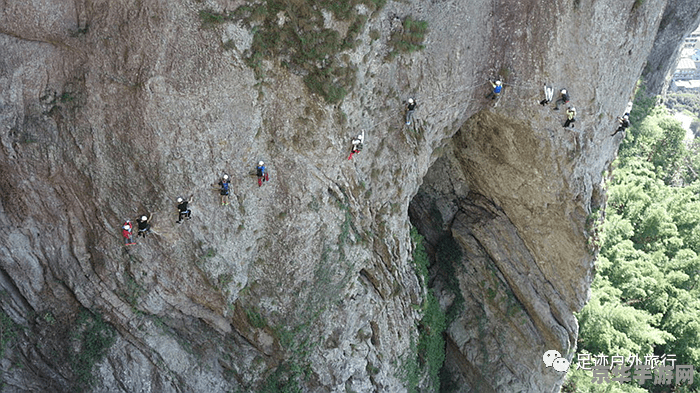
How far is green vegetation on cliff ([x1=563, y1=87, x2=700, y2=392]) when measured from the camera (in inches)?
1003

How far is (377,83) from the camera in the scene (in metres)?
15.0

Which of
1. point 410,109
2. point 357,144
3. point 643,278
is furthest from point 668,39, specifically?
point 357,144

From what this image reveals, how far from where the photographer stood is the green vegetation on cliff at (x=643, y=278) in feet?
83.6

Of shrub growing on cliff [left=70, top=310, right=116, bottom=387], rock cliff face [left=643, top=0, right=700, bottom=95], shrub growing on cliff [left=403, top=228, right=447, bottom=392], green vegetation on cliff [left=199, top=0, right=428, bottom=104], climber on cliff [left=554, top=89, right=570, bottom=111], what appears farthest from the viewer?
rock cliff face [left=643, top=0, right=700, bottom=95]

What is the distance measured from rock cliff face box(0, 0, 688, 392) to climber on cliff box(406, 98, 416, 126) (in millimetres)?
368

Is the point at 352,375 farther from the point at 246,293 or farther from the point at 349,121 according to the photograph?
the point at 349,121

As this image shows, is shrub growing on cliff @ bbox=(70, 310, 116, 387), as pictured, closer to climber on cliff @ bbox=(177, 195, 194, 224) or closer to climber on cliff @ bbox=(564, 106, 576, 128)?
climber on cliff @ bbox=(177, 195, 194, 224)

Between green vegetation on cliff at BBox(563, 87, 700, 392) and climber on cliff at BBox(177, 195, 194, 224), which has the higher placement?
green vegetation on cliff at BBox(563, 87, 700, 392)

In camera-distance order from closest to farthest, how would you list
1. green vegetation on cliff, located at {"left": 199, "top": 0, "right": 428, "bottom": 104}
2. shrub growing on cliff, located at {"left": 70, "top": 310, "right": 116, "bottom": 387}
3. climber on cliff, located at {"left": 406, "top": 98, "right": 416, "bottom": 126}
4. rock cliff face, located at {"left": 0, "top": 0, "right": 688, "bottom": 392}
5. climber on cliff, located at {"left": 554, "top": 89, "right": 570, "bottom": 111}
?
rock cliff face, located at {"left": 0, "top": 0, "right": 688, "bottom": 392}
green vegetation on cliff, located at {"left": 199, "top": 0, "right": 428, "bottom": 104}
shrub growing on cliff, located at {"left": 70, "top": 310, "right": 116, "bottom": 387}
climber on cliff, located at {"left": 406, "top": 98, "right": 416, "bottom": 126}
climber on cliff, located at {"left": 554, "top": 89, "right": 570, "bottom": 111}

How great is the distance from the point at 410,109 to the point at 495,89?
3.07m

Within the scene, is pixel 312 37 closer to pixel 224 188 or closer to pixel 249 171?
pixel 249 171

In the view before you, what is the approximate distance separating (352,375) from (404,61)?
33.8 ft

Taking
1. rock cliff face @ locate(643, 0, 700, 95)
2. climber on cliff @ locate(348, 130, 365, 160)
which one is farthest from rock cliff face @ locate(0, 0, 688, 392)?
rock cliff face @ locate(643, 0, 700, 95)

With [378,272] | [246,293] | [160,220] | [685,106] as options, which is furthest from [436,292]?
[685,106]
